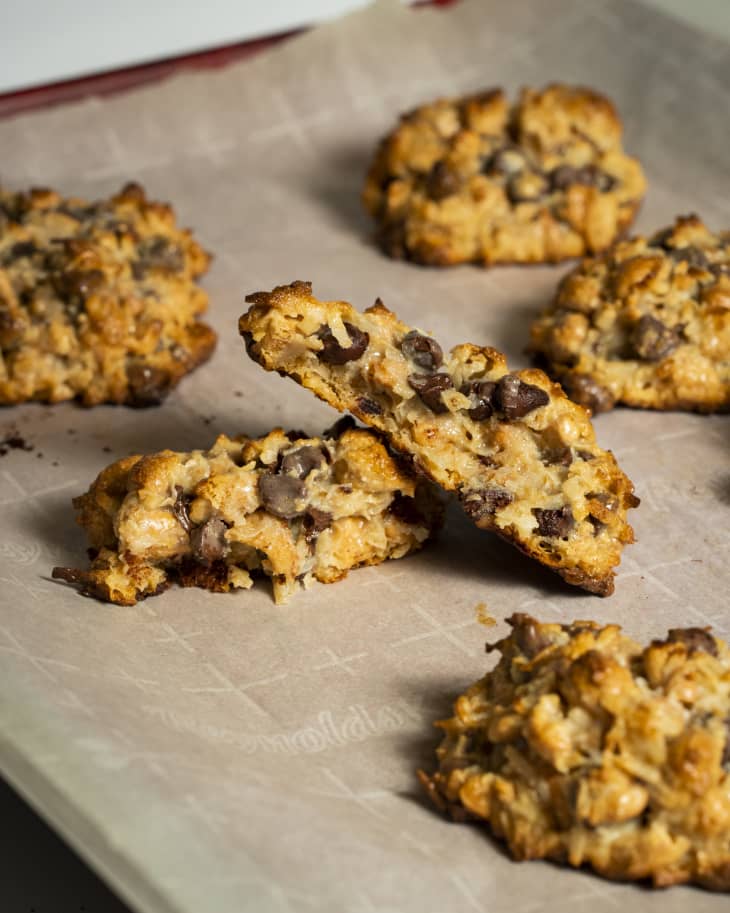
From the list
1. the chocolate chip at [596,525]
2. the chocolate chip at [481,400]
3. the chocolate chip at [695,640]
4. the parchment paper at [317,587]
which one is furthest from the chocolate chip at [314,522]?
the chocolate chip at [695,640]

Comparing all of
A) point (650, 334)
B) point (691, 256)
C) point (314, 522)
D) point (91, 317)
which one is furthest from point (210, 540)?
point (691, 256)

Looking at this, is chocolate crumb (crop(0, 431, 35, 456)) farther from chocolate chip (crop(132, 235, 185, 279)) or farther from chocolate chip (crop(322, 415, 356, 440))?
chocolate chip (crop(322, 415, 356, 440))

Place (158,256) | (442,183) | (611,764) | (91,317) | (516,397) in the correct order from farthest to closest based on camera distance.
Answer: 1. (442,183)
2. (158,256)
3. (91,317)
4. (516,397)
5. (611,764)

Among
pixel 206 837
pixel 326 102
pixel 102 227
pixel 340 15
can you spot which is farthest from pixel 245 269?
pixel 206 837

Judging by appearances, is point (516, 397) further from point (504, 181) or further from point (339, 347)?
point (504, 181)

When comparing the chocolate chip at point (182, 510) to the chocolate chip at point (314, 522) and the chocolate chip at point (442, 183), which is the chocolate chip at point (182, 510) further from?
the chocolate chip at point (442, 183)
